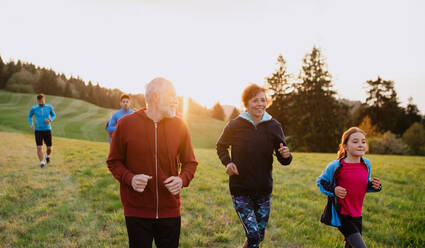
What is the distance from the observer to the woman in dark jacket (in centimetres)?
346

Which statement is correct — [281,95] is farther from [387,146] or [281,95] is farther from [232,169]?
[232,169]

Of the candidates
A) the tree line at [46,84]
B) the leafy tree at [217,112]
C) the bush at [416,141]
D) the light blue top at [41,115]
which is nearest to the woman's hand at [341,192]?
the light blue top at [41,115]

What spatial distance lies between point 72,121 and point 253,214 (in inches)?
2240

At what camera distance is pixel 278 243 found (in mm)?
4422

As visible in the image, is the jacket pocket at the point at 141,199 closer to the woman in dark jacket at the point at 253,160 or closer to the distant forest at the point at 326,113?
the woman in dark jacket at the point at 253,160

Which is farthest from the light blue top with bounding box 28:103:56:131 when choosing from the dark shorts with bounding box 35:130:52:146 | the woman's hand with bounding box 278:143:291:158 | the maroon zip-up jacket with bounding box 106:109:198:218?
the woman's hand with bounding box 278:143:291:158

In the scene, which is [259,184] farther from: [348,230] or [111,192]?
[111,192]

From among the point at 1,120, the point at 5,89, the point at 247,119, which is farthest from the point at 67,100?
the point at 247,119

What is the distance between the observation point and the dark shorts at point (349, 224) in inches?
123

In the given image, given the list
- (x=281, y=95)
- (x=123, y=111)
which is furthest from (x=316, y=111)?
(x=123, y=111)

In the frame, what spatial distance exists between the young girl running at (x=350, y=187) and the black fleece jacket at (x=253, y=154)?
2.07 feet

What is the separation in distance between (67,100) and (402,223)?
79.3 metres

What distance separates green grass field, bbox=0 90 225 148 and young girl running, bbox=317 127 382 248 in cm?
4356

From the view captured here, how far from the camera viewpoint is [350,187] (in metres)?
3.18
